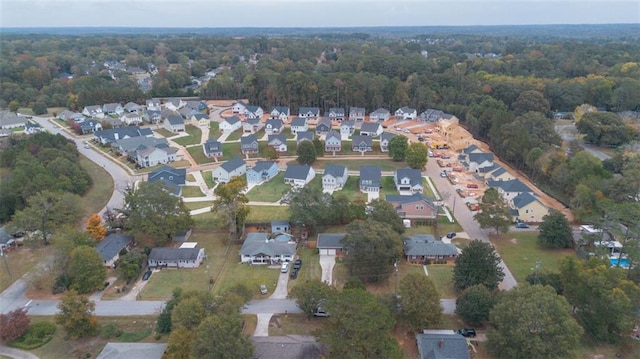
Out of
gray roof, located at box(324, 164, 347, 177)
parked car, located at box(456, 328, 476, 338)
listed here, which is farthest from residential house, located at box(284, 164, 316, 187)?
parked car, located at box(456, 328, 476, 338)

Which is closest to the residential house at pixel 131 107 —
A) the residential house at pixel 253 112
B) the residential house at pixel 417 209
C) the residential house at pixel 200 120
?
the residential house at pixel 200 120

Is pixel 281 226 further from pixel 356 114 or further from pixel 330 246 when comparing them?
pixel 356 114

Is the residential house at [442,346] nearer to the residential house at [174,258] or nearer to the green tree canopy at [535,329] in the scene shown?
the green tree canopy at [535,329]

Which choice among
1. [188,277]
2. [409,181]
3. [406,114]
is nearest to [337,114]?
[406,114]

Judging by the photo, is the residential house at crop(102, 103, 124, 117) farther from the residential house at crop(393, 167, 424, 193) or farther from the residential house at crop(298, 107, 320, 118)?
the residential house at crop(393, 167, 424, 193)

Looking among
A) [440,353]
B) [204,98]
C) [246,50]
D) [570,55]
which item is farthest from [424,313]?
[246,50]

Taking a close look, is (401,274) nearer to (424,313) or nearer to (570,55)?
(424,313)

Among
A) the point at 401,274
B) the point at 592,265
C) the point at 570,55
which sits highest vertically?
the point at 570,55
